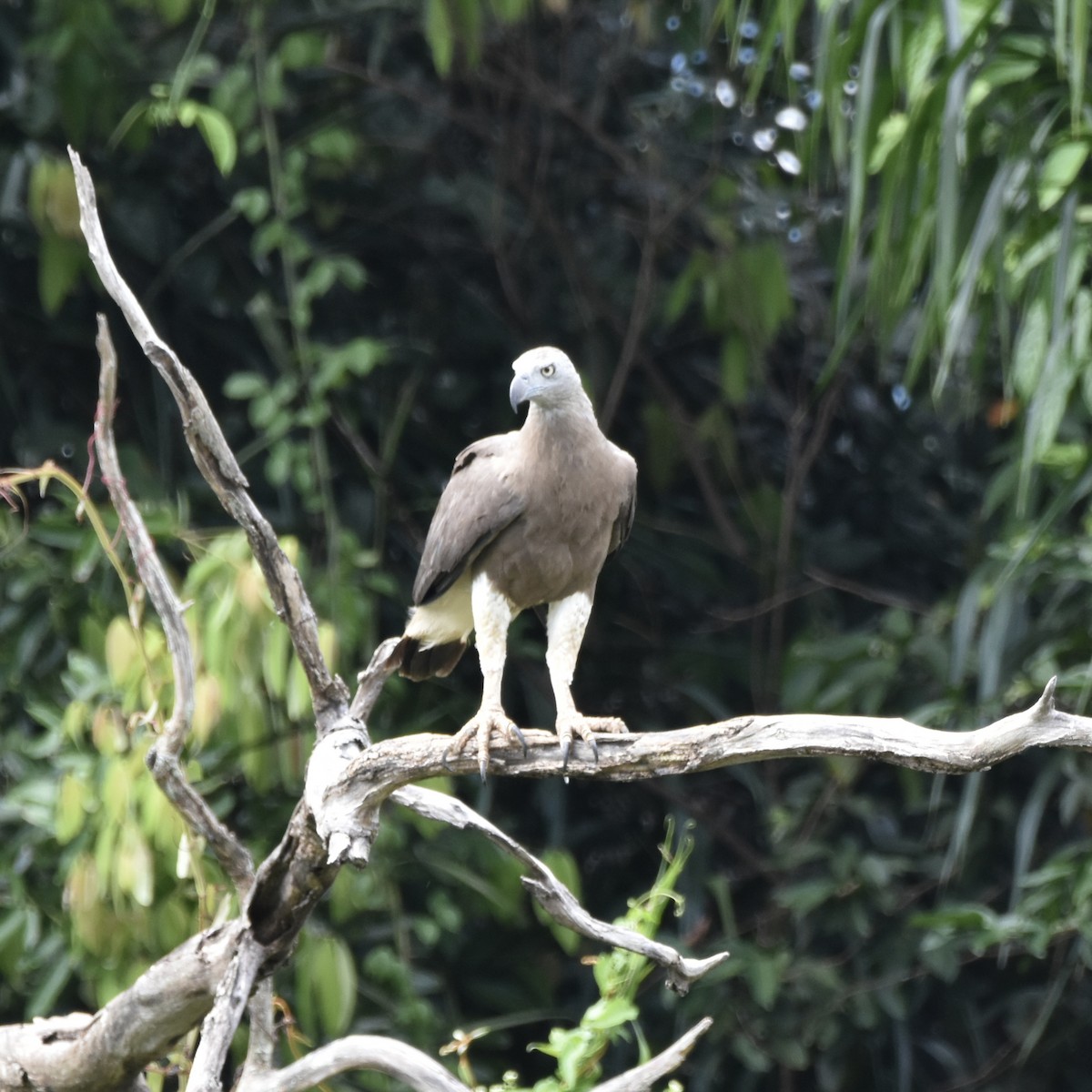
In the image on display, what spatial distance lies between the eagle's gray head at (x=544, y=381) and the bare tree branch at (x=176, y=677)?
0.79 meters

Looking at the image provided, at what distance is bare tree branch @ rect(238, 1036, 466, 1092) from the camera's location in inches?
109

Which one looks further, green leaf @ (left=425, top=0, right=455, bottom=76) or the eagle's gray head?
green leaf @ (left=425, top=0, right=455, bottom=76)

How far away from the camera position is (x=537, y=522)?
11.3 feet

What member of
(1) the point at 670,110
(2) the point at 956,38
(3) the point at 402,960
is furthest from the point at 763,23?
(3) the point at 402,960

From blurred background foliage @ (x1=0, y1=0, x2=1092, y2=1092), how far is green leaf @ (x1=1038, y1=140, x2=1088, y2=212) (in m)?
0.01

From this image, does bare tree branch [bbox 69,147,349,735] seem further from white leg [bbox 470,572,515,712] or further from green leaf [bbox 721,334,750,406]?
green leaf [bbox 721,334,750,406]

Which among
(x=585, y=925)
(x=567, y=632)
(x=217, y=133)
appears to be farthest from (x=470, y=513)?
(x=217, y=133)

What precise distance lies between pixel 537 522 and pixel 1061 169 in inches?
56.1

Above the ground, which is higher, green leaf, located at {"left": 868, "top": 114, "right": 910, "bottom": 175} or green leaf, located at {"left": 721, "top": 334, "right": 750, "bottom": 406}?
green leaf, located at {"left": 868, "top": 114, "right": 910, "bottom": 175}

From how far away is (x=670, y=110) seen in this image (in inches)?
237

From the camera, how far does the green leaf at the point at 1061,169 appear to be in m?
3.74

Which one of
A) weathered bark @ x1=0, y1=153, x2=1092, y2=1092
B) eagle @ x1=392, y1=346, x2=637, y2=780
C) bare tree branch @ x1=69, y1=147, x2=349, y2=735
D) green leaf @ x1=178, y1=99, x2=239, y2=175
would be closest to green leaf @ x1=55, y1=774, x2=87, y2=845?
weathered bark @ x1=0, y1=153, x2=1092, y2=1092

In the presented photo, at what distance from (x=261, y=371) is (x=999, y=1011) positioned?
3.31 metres

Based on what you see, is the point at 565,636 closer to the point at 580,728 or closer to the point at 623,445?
the point at 580,728
